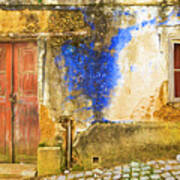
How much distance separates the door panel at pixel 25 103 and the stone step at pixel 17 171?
190 millimetres

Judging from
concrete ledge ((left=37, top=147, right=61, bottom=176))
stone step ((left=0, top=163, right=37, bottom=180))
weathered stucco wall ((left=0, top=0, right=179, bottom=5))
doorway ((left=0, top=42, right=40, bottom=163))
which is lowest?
stone step ((left=0, top=163, right=37, bottom=180))

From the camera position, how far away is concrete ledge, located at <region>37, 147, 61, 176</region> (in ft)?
12.1

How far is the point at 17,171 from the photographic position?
12.5 feet

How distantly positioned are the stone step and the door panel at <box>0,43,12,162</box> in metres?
0.25

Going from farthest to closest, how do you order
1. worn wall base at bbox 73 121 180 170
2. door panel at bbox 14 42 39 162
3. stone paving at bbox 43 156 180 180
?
door panel at bbox 14 42 39 162 < worn wall base at bbox 73 121 180 170 < stone paving at bbox 43 156 180 180

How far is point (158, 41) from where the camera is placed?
3822 millimetres

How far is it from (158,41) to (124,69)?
31.5 inches

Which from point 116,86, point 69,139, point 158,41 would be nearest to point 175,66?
point 158,41

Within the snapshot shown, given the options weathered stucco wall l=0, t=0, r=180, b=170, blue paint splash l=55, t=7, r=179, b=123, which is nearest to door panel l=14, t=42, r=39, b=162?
weathered stucco wall l=0, t=0, r=180, b=170

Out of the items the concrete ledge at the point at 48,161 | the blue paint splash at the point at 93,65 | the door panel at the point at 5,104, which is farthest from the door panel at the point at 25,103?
the blue paint splash at the point at 93,65

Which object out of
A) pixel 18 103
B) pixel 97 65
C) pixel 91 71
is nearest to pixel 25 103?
A: pixel 18 103

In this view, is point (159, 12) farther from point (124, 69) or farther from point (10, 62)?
point (10, 62)

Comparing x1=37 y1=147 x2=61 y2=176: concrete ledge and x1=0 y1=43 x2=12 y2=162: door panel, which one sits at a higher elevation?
x1=0 y1=43 x2=12 y2=162: door panel

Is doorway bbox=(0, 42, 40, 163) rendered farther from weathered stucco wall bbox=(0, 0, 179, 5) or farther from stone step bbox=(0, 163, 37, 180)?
weathered stucco wall bbox=(0, 0, 179, 5)
